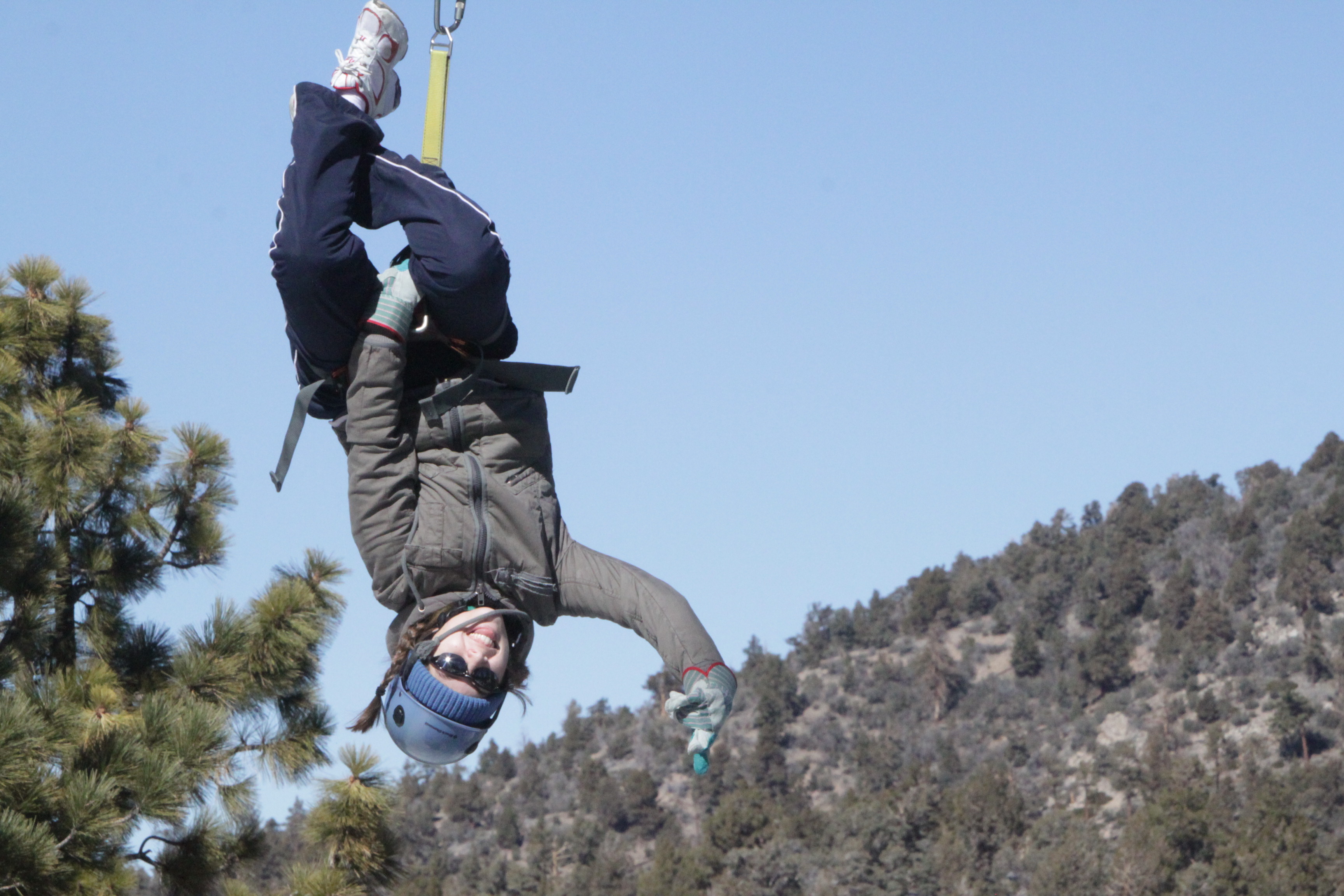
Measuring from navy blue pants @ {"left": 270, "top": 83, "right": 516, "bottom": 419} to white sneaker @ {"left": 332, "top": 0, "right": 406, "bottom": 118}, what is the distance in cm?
22

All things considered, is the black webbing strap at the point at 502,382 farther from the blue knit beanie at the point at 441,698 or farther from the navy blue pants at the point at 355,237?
the blue knit beanie at the point at 441,698

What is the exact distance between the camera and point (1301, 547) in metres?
62.9

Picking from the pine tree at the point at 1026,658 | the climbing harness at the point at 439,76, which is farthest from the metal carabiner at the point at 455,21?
the pine tree at the point at 1026,658

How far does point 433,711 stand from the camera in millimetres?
3746

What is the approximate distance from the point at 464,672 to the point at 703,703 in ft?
1.77

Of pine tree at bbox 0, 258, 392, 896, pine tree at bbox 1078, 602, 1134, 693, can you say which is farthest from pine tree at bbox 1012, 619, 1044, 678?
pine tree at bbox 0, 258, 392, 896

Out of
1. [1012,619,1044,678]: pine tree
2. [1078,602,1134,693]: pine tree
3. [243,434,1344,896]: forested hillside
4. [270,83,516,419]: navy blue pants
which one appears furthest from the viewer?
[1012,619,1044,678]: pine tree

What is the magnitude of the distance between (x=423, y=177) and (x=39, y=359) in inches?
277

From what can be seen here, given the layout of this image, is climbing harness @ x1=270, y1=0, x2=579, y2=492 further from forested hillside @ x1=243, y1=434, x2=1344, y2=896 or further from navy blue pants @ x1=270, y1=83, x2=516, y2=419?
forested hillside @ x1=243, y1=434, x2=1344, y2=896

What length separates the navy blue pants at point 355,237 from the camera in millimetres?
3590

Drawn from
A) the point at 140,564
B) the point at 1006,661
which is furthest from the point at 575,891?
the point at 140,564

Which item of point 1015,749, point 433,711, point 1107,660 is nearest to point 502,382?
point 433,711

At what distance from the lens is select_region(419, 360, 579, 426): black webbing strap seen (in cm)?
373

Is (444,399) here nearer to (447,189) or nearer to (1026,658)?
(447,189)
